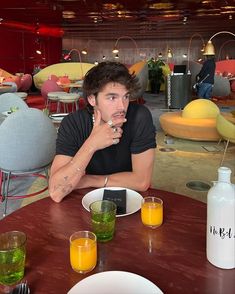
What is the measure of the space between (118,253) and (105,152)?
2.54 ft

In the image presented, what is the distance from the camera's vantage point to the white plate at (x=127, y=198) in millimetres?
1286

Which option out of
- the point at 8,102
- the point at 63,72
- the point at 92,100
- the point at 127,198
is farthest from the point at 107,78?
the point at 63,72

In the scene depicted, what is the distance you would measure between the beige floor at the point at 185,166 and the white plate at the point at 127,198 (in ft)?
5.73

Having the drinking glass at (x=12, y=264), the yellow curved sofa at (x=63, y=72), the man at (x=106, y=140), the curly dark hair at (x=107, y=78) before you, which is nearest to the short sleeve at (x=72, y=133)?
the man at (x=106, y=140)

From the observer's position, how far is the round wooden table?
0.86 meters

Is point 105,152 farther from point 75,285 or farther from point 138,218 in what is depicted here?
point 75,285

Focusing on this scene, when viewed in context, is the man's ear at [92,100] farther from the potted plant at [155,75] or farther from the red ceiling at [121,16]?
the potted plant at [155,75]

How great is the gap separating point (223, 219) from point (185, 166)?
10.8 feet

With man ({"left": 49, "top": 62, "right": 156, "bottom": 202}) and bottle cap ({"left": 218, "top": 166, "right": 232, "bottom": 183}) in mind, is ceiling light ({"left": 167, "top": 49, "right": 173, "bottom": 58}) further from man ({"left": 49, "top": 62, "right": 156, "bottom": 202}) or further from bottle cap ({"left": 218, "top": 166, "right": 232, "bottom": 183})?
bottle cap ({"left": 218, "top": 166, "right": 232, "bottom": 183})

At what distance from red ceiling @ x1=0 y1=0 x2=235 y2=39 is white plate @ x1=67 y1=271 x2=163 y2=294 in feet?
32.5

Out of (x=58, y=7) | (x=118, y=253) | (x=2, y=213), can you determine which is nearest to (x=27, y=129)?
(x=2, y=213)

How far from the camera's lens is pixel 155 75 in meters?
12.6

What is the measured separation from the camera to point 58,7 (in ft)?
34.6

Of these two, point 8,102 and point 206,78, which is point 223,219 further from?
point 206,78
